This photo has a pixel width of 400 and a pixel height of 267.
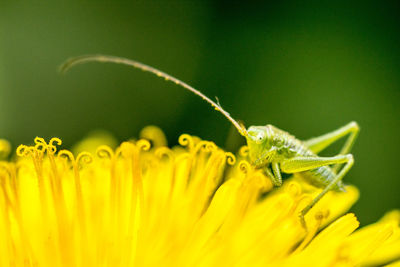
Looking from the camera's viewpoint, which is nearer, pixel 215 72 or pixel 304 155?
pixel 304 155

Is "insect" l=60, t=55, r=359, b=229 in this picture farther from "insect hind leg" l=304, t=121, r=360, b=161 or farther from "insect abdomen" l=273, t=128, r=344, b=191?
"insect hind leg" l=304, t=121, r=360, b=161

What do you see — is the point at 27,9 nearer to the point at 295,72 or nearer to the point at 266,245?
the point at 295,72

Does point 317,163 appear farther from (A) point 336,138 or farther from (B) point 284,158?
(A) point 336,138

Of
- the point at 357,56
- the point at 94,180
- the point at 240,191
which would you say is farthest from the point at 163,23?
the point at 240,191

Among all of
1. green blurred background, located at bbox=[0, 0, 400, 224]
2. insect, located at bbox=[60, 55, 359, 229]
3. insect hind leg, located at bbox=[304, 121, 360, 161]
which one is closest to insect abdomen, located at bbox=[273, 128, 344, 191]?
insect, located at bbox=[60, 55, 359, 229]

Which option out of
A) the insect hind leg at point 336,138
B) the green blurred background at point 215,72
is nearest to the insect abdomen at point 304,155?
the insect hind leg at point 336,138

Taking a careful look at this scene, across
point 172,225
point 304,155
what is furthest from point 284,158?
point 172,225
